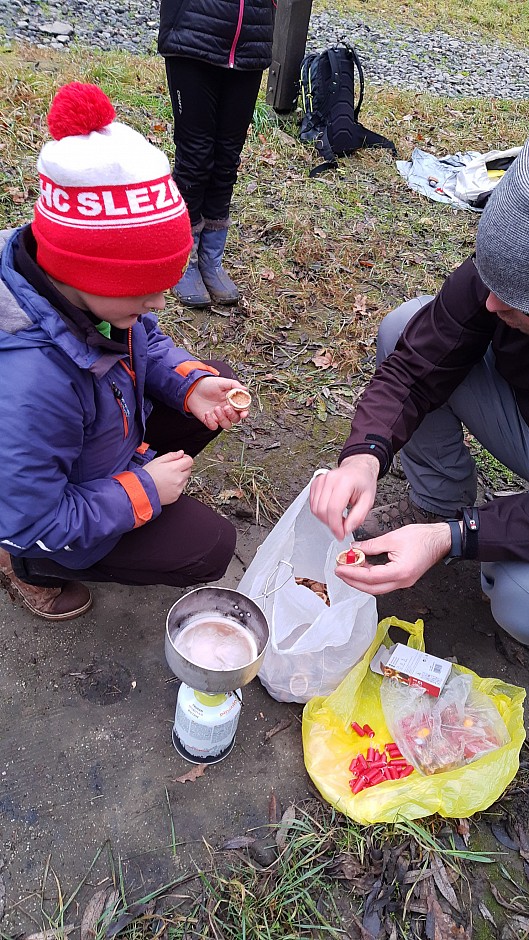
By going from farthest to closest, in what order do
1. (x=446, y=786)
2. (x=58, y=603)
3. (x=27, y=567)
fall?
(x=58, y=603) < (x=27, y=567) < (x=446, y=786)

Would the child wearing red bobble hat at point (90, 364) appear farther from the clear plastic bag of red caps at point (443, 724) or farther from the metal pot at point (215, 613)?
the clear plastic bag of red caps at point (443, 724)

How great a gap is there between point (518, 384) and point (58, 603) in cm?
188

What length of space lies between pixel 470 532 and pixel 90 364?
1.31 meters

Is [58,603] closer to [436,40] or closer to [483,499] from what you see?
[483,499]

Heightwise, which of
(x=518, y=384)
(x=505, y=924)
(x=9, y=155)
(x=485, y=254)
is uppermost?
(x=485, y=254)

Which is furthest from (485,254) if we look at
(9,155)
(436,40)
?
(436,40)

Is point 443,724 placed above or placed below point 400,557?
below

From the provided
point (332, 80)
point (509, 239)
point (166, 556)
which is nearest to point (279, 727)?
point (166, 556)

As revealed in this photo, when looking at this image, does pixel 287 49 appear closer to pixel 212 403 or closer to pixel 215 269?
pixel 215 269

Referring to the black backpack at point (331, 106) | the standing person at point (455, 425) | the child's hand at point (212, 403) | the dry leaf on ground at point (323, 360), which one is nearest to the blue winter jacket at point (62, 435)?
the child's hand at point (212, 403)

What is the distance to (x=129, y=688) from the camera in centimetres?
226

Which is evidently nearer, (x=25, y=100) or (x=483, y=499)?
(x=483, y=499)

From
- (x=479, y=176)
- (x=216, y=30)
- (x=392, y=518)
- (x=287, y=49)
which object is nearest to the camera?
(x=392, y=518)

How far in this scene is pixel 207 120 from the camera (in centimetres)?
352
